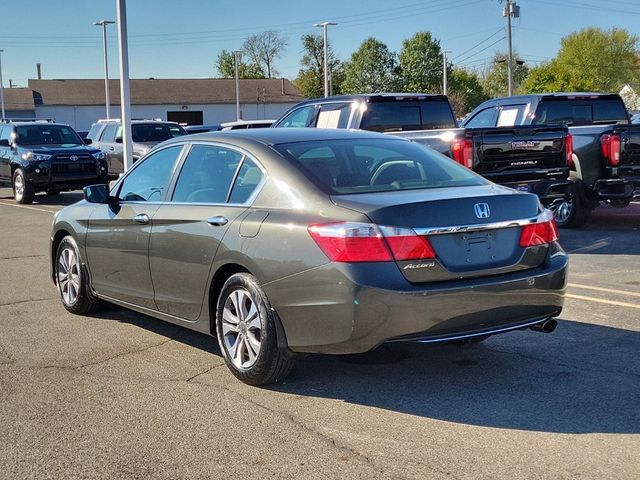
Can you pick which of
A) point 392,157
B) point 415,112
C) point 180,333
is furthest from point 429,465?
point 415,112

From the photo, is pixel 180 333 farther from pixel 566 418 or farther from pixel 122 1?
pixel 122 1

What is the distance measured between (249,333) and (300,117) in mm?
8098

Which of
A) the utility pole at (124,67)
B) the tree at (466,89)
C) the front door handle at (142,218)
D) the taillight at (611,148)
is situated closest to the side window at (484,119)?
the taillight at (611,148)

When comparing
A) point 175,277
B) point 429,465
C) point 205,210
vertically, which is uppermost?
point 205,210

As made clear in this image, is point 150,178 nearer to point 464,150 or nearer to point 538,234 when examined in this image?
point 538,234

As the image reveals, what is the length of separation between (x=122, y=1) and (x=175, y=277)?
42.3ft

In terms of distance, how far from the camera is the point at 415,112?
12289 mm

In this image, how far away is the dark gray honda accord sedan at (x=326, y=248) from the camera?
436 centimetres

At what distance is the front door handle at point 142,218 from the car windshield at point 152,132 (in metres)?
15.4

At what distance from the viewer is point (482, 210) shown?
15.1 feet

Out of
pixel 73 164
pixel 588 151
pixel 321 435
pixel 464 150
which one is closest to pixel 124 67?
pixel 73 164

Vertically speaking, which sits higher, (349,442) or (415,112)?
(415,112)

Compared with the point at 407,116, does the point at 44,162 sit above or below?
below

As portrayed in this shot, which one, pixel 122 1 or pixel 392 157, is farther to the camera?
pixel 122 1
